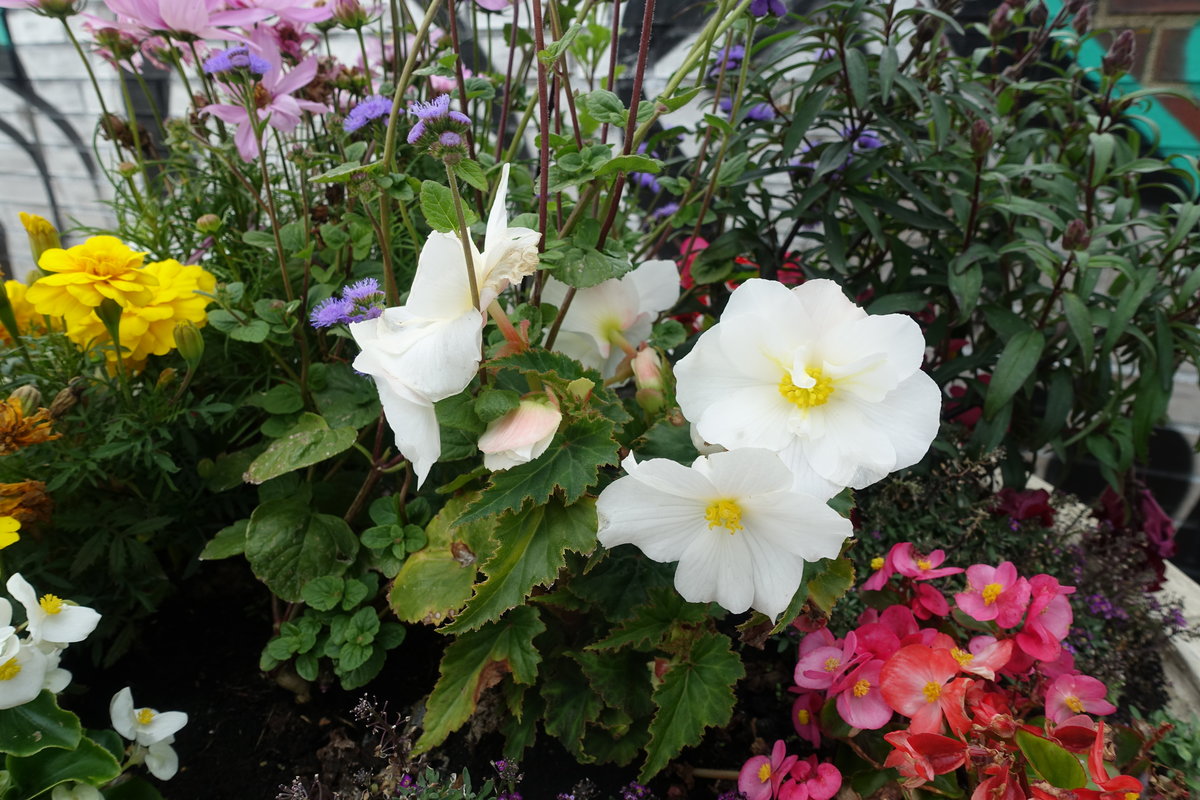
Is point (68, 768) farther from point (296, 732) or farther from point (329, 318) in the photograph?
point (329, 318)

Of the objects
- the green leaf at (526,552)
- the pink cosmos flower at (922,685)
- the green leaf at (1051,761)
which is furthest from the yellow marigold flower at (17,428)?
the green leaf at (1051,761)

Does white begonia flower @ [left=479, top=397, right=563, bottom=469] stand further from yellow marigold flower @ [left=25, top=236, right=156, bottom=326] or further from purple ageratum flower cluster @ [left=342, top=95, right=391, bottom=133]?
yellow marigold flower @ [left=25, top=236, right=156, bottom=326]

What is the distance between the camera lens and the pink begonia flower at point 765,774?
0.74 metres

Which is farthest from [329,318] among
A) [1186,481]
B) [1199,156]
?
[1186,481]

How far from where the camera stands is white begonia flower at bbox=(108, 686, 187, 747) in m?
0.74

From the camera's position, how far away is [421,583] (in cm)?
80

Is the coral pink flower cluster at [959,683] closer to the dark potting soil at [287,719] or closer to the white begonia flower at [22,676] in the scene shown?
the dark potting soil at [287,719]

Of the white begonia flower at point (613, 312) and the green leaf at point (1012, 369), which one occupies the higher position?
the white begonia flower at point (613, 312)

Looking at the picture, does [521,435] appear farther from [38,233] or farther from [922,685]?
[38,233]

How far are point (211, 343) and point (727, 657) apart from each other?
0.80 meters

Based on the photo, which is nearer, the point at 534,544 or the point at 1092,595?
the point at 534,544

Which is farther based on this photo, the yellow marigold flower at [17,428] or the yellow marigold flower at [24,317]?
the yellow marigold flower at [24,317]

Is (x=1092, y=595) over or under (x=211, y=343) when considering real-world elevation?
under

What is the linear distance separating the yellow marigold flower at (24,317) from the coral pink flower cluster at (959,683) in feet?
3.41
